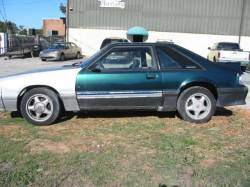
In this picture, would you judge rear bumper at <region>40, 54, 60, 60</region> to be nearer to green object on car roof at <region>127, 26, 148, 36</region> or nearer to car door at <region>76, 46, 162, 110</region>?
green object on car roof at <region>127, 26, 148, 36</region>

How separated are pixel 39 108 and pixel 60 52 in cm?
2255

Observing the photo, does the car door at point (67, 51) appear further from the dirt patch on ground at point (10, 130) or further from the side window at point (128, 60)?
the dirt patch on ground at point (10, 130)

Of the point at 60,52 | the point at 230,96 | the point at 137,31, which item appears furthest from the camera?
the point at 137,31

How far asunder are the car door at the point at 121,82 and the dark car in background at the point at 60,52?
862 inches

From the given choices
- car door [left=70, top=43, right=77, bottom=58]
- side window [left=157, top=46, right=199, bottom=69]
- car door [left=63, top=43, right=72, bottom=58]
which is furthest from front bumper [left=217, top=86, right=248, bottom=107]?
car door [left=70, top=43, right=77, bottom=58]

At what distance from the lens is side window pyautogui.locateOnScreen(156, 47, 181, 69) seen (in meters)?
7.44

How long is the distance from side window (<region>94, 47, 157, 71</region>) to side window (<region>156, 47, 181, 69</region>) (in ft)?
0.51

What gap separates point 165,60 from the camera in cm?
748

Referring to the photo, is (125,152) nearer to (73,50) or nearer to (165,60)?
(165,60)

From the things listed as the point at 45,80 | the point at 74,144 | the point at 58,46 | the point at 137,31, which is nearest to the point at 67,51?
the point at 58,46

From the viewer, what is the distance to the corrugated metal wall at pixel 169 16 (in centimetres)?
3738

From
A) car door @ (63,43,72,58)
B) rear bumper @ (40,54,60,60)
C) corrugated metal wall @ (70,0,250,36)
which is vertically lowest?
rear bumper @ (40,54,60,60)

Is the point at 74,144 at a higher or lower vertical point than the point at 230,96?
lower

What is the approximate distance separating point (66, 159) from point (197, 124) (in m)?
2.99
